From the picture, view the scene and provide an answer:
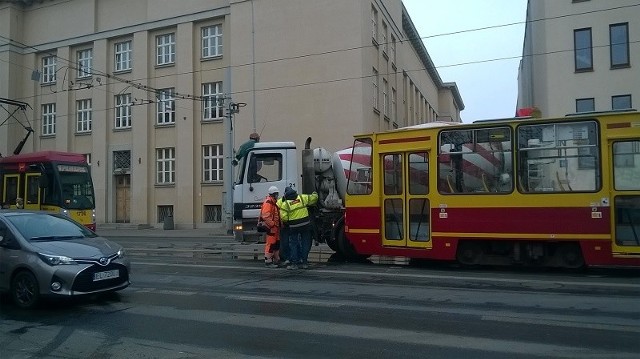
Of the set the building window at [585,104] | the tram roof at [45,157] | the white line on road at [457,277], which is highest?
the building window at [585,104]

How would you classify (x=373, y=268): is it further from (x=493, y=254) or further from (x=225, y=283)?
(x=225, y=283)

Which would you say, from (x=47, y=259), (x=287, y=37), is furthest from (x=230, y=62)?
(x=47, y=259)

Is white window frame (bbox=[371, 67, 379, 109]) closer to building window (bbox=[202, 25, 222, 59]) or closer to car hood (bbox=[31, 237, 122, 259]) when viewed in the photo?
building window (bbox=[202, 25, 222, 59])

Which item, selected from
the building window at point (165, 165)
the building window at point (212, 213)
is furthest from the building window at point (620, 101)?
the building window at point (165, 165)

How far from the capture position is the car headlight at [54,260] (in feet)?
27.9

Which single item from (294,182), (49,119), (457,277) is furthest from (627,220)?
(49,119)

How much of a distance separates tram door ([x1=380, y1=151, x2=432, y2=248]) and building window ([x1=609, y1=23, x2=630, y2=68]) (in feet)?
68.9

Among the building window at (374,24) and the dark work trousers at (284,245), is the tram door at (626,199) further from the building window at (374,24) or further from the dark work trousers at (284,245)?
the building window at (374,24)

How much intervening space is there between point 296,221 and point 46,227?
17.0 feet

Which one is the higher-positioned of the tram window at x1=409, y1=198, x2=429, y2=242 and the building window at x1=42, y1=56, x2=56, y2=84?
the building window at x1=42, y1=56, x2=56, y2=84

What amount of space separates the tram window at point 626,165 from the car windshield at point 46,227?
30.9ft

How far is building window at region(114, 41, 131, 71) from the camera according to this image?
3800cm

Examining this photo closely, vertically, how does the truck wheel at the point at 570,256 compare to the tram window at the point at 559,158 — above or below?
below

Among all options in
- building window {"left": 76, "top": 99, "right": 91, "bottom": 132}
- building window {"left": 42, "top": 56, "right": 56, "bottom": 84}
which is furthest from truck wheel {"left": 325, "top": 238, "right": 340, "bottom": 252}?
building window {"left": 42, "top": 56, "right": 56, "bottom": 84}
